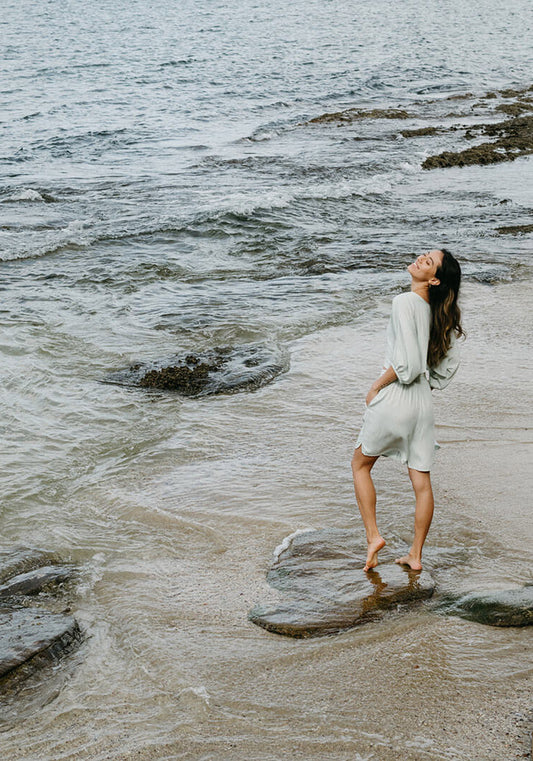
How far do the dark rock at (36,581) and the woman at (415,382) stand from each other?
5.77ft

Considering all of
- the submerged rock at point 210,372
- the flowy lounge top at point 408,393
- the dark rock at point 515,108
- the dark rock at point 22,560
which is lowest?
the submerged rock at point 210,372

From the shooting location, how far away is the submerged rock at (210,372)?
305 inches

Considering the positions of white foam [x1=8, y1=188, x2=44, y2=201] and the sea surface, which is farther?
white foam [x1=8, y1=188, x2=44, y2=201]

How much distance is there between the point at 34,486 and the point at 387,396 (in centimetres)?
294

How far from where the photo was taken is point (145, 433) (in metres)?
6.84

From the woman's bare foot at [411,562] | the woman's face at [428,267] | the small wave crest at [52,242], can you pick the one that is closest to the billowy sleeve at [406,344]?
the woman's face at [428,267]

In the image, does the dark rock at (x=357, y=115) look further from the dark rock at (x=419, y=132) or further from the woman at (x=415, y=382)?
the woman at (x=415, y=382)

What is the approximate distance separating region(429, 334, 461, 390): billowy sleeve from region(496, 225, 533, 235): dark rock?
9.80 metres

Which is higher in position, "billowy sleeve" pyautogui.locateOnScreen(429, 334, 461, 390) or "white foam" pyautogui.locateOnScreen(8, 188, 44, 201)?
"billowy sleeve" pyautogui.locateOnScreen(429, 334, 461, 390)

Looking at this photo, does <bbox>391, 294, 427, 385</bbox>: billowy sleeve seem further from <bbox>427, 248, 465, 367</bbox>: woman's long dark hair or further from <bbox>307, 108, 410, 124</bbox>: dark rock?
<bbox>307, 108, 410, 124</bbox>: dark rock

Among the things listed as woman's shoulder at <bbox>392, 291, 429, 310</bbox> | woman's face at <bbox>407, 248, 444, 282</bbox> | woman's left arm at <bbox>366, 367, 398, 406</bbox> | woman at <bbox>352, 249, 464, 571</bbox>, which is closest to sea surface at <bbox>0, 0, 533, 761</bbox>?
woman at <bbox>352, 249, 464, 571</bbox>

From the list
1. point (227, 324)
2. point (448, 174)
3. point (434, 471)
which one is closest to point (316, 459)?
point (434, 471)

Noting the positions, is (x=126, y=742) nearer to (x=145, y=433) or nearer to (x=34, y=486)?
(x=34, y=486)

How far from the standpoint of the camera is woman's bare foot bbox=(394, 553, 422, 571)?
14.8 ft
